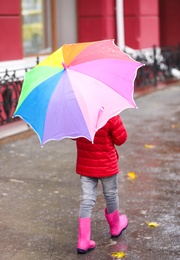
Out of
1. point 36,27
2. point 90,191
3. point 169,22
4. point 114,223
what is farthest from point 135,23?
point 90,191

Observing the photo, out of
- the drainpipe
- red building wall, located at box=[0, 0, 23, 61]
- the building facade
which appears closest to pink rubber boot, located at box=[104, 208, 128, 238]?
red building wall, located at box=[0, 0, 23, 61]

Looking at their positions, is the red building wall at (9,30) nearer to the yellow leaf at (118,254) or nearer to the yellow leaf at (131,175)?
the yellow leaf at (131,175)

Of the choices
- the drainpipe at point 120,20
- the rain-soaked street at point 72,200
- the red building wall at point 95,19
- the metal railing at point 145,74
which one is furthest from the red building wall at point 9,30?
the drainpipe at point 120,20

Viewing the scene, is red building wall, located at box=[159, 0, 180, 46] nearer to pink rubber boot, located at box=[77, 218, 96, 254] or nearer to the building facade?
the building facade

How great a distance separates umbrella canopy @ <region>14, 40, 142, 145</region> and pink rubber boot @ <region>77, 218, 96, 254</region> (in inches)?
33.9

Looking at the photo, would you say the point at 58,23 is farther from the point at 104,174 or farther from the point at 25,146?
the point at 104,174

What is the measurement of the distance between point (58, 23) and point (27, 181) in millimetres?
8472

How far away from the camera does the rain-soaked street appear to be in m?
5.16

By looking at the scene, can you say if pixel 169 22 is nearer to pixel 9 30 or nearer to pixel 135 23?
pixel 135 23

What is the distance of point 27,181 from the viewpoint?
23.7ft

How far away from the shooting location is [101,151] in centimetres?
496

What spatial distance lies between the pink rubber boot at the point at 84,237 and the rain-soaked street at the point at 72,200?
56 mm

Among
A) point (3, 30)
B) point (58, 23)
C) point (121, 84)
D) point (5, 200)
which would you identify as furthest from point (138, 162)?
point (58, 23)

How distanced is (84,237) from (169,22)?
678 inches
